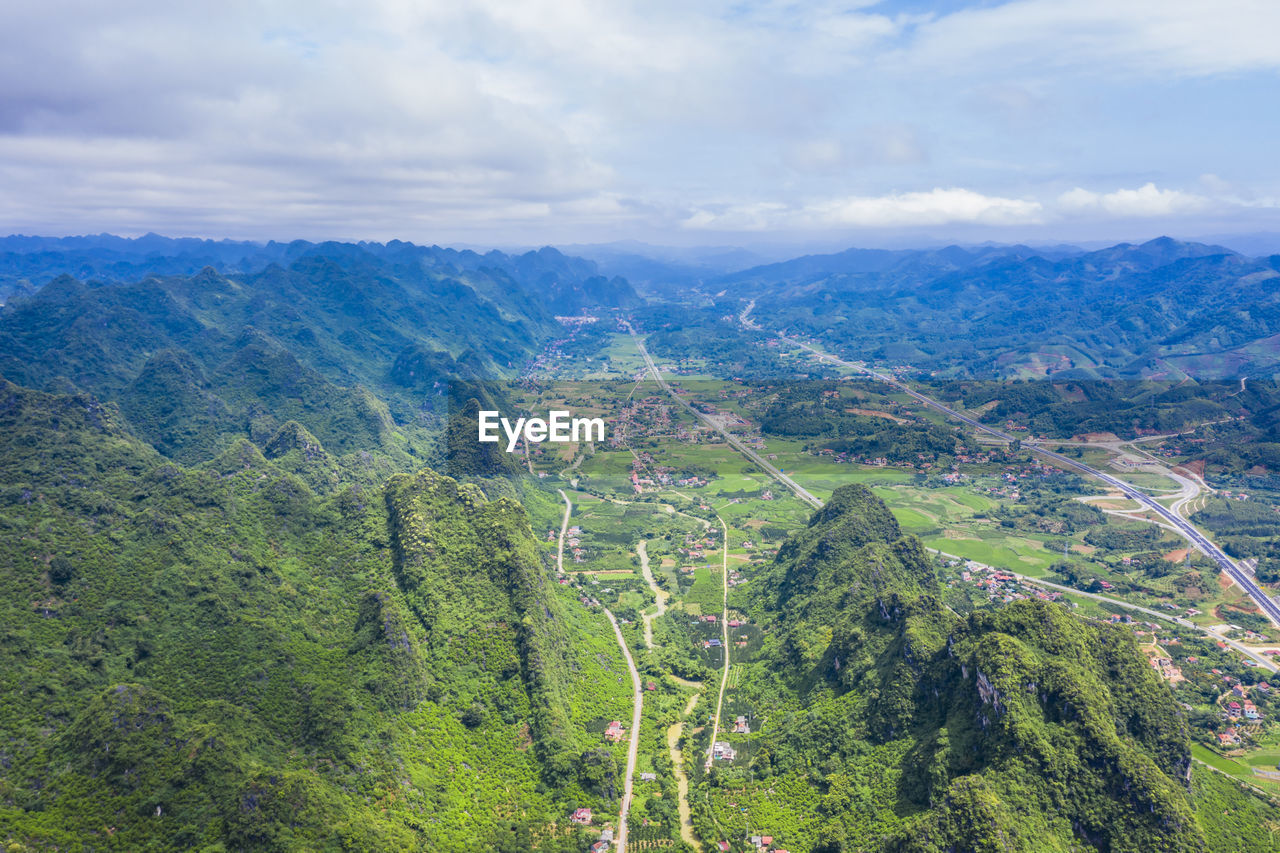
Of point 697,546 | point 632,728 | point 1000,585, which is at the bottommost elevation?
point 632,728

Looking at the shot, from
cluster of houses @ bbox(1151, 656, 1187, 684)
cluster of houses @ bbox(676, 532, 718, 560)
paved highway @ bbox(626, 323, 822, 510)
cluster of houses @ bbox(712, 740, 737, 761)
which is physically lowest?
cluster of houses @ bbox(712, 740, 737, 761)

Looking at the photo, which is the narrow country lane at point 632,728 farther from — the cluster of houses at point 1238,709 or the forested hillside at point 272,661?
the cluster of houses at point 1238,709

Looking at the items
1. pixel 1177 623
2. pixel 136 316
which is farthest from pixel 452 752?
pixel 136 316

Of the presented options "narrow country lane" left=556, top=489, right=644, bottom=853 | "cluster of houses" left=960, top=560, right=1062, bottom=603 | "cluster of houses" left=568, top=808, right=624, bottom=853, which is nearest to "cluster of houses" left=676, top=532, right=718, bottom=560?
"narrow country lane" left=556, top=489, right=644, bottom=853

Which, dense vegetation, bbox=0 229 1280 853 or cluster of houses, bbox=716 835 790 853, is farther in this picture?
cluster of houses, bbox=716 835 790 853

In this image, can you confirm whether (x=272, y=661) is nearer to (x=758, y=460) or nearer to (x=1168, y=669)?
(x=1168, y=669)

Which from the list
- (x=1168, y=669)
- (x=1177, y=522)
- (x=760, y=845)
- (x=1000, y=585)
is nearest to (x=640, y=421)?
(x=1000, y=585)

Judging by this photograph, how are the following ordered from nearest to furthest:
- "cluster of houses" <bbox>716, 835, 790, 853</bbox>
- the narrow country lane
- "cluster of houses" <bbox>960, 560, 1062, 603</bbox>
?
"cluster of houses" <bbox>716, 835, 790, 853</bbox>
the narrow country lane
"cluster of houses" <bbox>960, 560, 1062, 603</bbox>

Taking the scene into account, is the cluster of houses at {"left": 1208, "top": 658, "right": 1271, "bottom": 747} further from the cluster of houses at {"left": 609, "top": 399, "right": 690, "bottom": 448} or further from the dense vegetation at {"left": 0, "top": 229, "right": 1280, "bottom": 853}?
the cluster of houses at {"left": 609, "top": 399, "right": 690, "bottom": 448}

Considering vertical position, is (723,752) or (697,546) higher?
(697,546)
